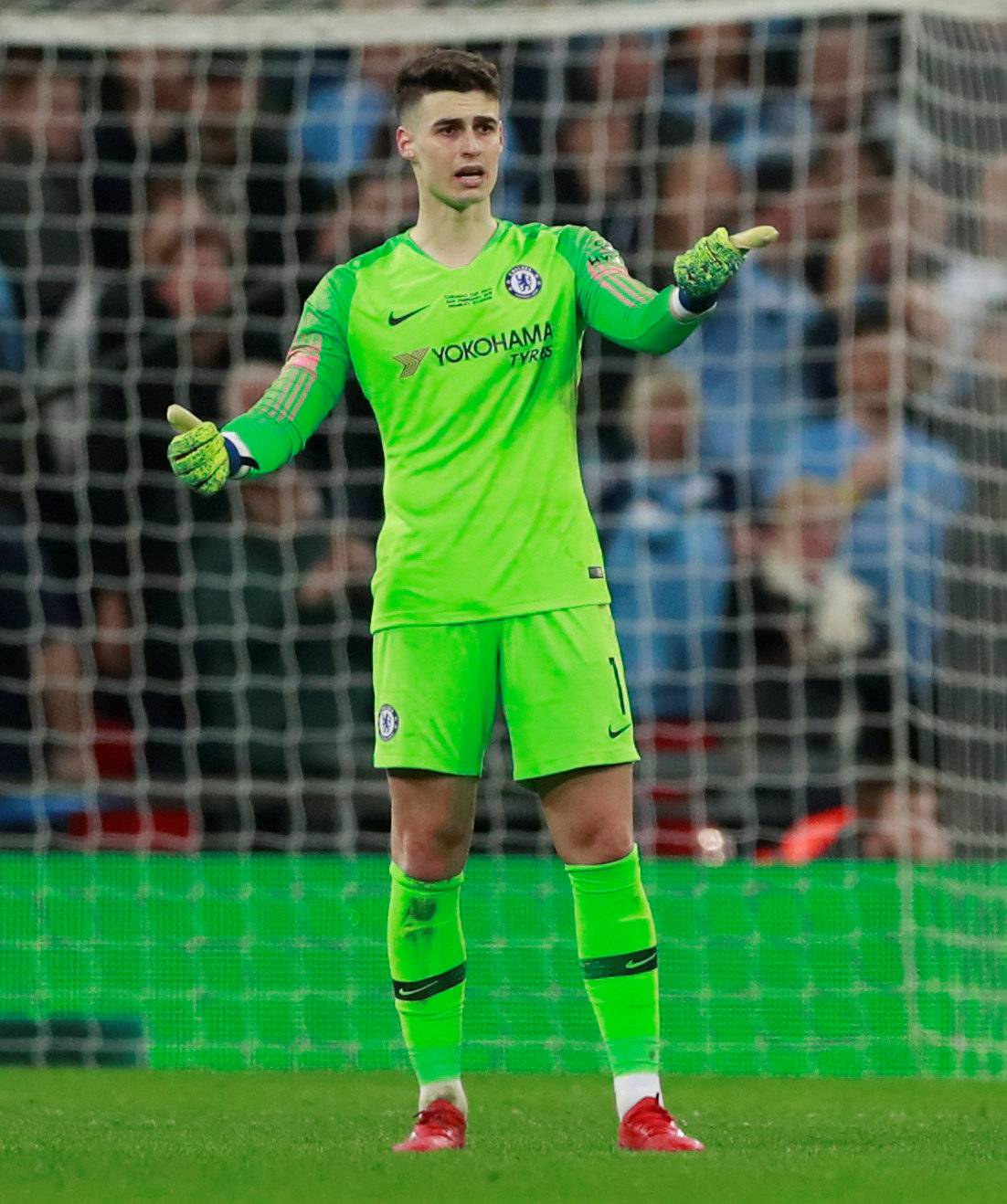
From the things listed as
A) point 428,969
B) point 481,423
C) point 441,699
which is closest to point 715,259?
point 481,423

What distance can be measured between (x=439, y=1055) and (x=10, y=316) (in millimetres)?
5334

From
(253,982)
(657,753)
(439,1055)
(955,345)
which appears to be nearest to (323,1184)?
(439,1055)

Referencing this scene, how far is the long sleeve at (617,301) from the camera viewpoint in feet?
13.9

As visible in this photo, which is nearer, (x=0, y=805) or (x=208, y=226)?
(x=0, y=805)

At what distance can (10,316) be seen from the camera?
359 inches

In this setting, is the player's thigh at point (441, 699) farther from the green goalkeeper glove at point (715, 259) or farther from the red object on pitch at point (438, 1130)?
the green goalkeeper glove at point (715, 259)

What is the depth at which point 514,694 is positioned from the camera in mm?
4402

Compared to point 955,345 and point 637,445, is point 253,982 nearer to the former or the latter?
point 637,445

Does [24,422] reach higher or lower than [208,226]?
lower

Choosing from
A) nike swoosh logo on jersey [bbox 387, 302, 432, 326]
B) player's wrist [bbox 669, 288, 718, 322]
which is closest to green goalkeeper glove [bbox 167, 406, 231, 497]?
nike swoosh logo on jersey [bbox 387, 302, 432, 326]

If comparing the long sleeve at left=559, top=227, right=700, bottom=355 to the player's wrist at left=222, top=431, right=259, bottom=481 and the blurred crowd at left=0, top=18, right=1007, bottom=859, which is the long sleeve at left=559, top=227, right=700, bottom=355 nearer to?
the player's wrist at left=222, top=431, right=259, bottom=481

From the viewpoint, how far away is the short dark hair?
4.44 metres

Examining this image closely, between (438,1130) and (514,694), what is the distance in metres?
0.83

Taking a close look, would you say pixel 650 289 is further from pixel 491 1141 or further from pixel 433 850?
pixel 491 1141
